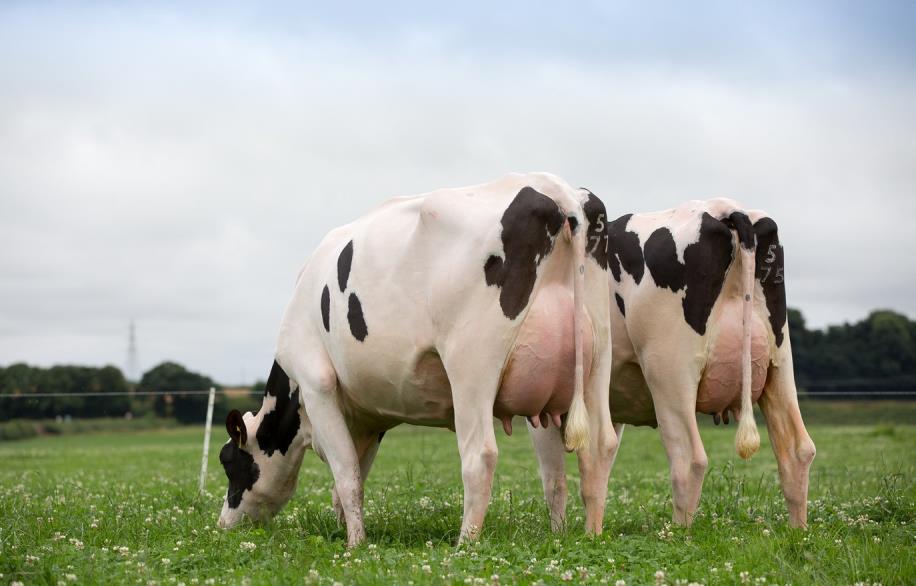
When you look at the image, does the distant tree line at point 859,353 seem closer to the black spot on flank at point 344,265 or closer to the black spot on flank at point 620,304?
the black spot on flank at point 620,304

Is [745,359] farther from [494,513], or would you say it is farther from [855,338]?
[855,338]

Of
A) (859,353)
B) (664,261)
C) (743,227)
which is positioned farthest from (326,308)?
(859,353)

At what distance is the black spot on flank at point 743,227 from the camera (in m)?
9.21

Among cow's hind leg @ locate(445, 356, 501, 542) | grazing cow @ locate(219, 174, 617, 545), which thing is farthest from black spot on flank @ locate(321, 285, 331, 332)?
cow's hind leg @ locate(445, 356, 501, 542)

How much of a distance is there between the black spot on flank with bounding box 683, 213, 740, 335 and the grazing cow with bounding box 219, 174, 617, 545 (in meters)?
1.06

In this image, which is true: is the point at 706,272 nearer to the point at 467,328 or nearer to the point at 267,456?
the point at 467,328

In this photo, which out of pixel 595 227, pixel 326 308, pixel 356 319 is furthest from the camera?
pixel 326 308

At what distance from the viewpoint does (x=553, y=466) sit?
9.88m

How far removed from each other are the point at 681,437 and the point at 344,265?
3737 mm

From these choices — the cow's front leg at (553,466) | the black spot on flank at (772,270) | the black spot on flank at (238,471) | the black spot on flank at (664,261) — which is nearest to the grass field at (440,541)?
the cow's front leg at (553,466)

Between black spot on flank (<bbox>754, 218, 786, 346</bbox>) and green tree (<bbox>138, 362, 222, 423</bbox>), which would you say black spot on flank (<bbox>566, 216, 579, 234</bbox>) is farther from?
green tree (<bbox>138, 362, 222, 423</bbox>)

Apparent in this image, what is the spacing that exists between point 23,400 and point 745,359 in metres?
16.4

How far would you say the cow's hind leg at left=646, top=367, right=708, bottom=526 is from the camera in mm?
9211

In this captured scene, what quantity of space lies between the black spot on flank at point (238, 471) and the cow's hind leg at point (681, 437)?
4641 mm
